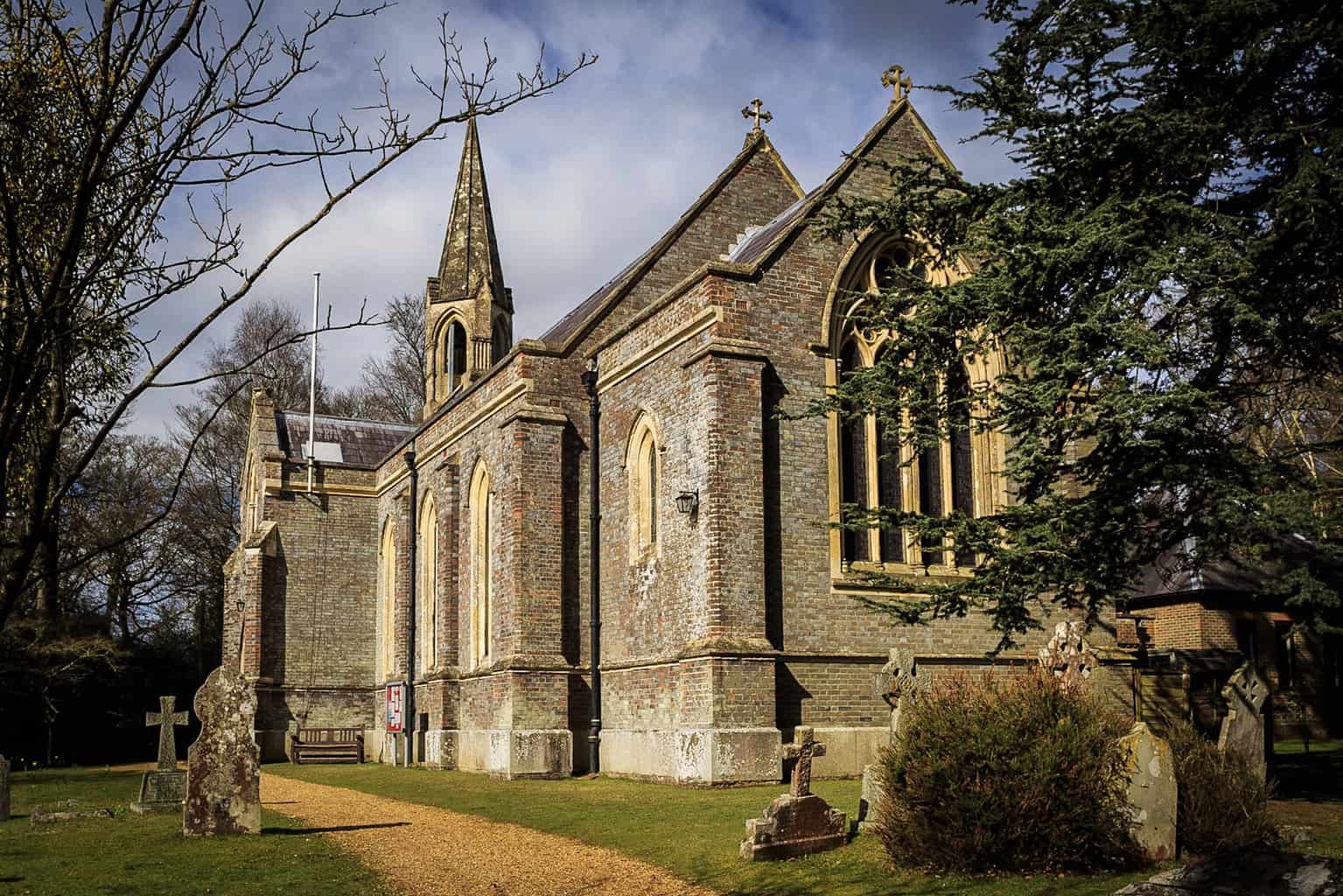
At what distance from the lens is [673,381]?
20.4 metres

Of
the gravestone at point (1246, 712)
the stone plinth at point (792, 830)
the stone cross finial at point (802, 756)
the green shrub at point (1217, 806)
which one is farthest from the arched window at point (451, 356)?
the green shrub at point (1217, 806)

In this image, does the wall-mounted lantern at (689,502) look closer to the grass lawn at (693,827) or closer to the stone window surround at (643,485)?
the stone window surround at (643,485)

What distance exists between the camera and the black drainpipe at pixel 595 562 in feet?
71.7

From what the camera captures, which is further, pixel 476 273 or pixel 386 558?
pixel 476 273

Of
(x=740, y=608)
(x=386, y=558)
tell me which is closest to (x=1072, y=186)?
(x=740, y=608)

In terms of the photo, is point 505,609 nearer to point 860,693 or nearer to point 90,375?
point 860,693

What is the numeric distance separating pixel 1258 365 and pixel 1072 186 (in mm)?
3392

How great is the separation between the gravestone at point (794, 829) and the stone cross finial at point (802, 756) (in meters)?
0.04

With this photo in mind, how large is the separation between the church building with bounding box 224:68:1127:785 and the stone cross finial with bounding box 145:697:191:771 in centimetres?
553

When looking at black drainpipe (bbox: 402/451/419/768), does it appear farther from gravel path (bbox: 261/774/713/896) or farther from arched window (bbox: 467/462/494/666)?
gravel path (bbox: 261/774/713/896)

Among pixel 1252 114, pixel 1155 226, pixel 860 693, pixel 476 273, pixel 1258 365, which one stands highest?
pixel 476 273

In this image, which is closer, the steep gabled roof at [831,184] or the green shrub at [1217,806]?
the green shrub at [1217,806]

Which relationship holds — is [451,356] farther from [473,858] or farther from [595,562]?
[473,858]

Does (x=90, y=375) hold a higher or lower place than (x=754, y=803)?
higher
